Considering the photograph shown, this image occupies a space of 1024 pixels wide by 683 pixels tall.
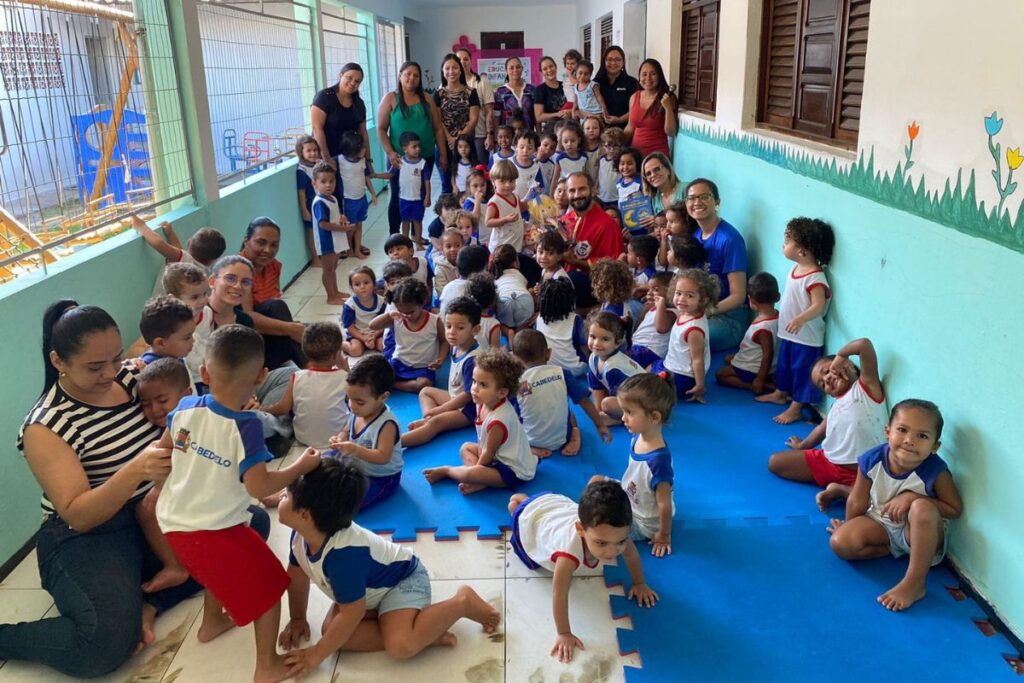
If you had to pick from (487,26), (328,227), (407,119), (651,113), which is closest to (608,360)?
(328,227)

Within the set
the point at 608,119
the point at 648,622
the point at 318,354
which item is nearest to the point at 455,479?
the point at 318,354

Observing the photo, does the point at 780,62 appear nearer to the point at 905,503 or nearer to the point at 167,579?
the point at 905,503

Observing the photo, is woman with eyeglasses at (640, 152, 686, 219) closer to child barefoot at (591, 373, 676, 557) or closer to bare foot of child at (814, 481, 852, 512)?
bare foot of child at (814, 481, 852, 512)

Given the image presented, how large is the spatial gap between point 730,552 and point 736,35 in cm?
378

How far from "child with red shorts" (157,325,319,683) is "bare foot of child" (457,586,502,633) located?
55cm

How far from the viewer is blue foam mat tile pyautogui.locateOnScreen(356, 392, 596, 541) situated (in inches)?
115

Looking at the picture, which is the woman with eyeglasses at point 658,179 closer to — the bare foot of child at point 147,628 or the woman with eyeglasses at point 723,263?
the woman with eyeglasses at point 723,263

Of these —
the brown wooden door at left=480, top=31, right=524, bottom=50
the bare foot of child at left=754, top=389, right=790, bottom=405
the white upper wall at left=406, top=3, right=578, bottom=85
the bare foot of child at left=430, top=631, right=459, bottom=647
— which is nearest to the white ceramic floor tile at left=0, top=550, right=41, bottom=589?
the bare foot of child at left=430, top=631, right=459, bottom=647

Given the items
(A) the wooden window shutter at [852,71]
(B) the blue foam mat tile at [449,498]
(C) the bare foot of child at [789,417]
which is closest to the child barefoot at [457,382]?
(B) the blue foam mat tile at [449,498]

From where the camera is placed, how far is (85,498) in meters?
2.20

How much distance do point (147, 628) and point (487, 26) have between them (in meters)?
15.7

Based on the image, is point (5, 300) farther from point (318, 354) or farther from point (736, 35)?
point (736, 35)

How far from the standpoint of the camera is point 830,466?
310cm

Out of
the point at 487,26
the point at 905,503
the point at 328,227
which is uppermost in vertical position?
the point at 487,26
